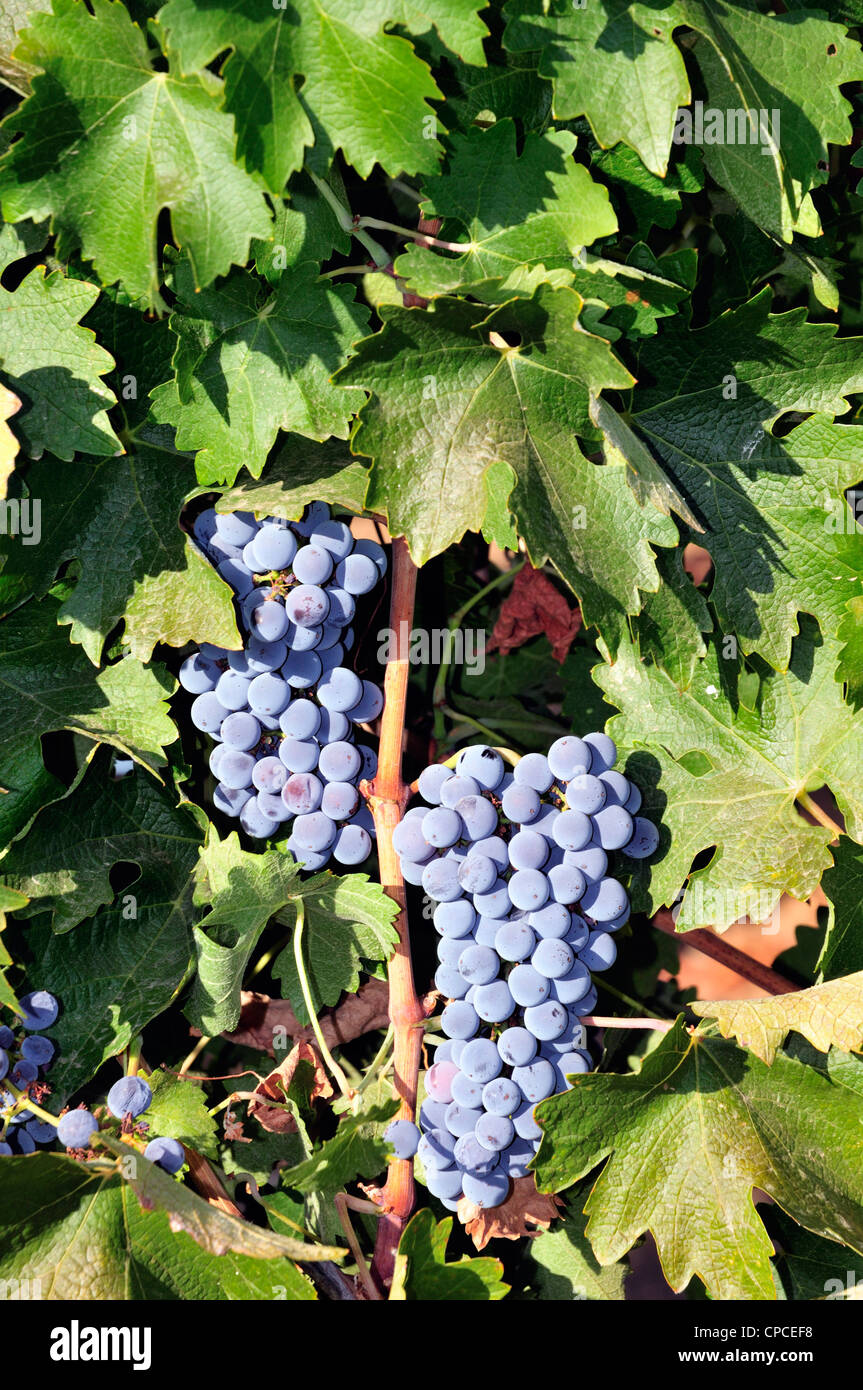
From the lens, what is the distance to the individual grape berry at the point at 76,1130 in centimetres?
125

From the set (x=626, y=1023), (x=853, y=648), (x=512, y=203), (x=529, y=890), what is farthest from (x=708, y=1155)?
(x=512, y=203)

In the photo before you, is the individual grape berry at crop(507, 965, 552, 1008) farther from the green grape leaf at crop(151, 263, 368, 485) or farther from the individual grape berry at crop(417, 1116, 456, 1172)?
the green grape leaf at crop(151, 263, 368, 485)

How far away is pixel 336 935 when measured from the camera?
1.35m

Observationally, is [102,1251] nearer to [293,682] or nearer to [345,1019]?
[345,1019]

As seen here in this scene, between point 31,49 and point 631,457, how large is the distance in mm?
701

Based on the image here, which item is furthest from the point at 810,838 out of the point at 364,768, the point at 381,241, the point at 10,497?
the point at 10,497

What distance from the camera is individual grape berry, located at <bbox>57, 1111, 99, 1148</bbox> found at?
1253 millimetres

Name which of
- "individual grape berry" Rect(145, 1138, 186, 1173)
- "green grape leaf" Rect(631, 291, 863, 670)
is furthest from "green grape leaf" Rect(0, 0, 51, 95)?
"individual grape berry" Rect(145, 1138, 186, 1173)

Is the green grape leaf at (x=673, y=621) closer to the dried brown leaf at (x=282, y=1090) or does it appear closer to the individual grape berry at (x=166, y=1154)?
the dried brown leaf at (x=282, y=1090)

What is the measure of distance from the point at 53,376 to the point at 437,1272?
1.06 meters

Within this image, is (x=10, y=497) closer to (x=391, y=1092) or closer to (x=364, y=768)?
(x=364, y=768)

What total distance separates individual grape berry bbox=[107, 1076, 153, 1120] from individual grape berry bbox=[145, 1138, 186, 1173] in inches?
2.9

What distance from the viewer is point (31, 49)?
41.0 inches

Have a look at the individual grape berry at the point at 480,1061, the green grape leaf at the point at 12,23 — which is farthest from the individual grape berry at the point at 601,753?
the green grape leaf at the point at 12,23
